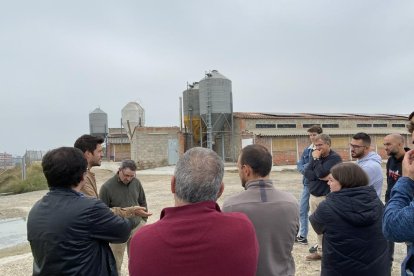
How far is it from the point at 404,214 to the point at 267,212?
2.49 ft

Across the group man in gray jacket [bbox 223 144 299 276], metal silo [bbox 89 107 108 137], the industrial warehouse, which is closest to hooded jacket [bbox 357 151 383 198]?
man in gray jacket [bbox 223 144 299 276]

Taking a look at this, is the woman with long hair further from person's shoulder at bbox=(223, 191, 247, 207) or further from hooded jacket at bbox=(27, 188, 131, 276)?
hooded jacket at bbox=(27, 188, 131, 276)

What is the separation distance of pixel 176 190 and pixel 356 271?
1914 millimetres

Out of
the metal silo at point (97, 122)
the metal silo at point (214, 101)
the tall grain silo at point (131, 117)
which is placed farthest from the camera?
→ the metal silo at point (97, 122)

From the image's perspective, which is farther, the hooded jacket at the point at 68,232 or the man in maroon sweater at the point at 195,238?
the hooded jacket at the point at 68,232

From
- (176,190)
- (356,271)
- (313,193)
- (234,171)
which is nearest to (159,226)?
(176,190)

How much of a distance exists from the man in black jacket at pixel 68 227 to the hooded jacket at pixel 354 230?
163cm

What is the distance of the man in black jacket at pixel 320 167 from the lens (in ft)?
14.8

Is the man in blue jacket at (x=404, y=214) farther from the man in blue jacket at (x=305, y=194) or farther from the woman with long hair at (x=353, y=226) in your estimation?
the man in blue jacket at (x=305, y=194)

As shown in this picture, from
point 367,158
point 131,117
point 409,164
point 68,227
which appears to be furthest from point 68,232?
point 131,117

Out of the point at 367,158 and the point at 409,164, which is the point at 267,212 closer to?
the point at 409,164

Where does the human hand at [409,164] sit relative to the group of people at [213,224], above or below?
above

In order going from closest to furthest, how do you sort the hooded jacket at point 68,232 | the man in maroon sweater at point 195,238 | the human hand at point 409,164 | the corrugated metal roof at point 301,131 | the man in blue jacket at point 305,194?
the man in maroon sweater at point 195,238
the human hand at point 409,164
the hooded jacket at point 68,232
the man in blue jacket at point 305,194
the corrugated metal roof at point 301,131

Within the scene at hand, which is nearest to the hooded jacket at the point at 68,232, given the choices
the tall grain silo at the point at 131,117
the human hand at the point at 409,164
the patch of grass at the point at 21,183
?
the human hand at the point at 409,164
